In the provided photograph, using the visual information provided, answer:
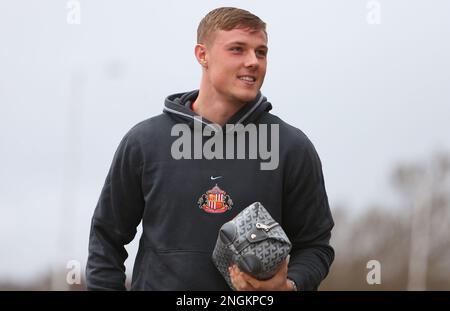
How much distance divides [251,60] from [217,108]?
1.15 ft

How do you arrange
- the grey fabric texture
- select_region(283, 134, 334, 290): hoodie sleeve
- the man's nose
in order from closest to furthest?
the grey fabric texture, the man's nose, select_region(283, 134, 334, 290): hoodie sleeve

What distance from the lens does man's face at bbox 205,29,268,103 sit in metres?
5.61

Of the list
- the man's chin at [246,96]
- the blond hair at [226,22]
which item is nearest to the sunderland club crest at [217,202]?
the man's chin at [246,96]

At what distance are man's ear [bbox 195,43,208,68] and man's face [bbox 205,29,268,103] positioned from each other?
0.44 feet

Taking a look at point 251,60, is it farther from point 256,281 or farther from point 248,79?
point 256,281

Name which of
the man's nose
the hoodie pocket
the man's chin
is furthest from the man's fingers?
the man's nose

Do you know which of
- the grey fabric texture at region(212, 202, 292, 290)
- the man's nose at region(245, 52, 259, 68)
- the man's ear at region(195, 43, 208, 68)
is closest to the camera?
the grey fabric texture at region(212, 202, 292, 290)

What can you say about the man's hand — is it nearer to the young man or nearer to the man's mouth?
the young man

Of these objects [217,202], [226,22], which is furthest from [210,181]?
[226,22]

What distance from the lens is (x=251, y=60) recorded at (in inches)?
220

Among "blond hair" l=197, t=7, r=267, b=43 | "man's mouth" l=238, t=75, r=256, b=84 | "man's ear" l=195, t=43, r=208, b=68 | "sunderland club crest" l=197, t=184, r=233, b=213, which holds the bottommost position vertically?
"sunderland club crest" l=197, t=184, r=233, b=213

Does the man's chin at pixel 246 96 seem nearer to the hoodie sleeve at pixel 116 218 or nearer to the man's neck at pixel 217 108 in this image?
the man's neck at pixel 217 108

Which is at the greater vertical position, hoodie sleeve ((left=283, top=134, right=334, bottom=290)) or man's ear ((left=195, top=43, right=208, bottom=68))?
man's ear ((left=195, top=43, right=208, bottom=68))
